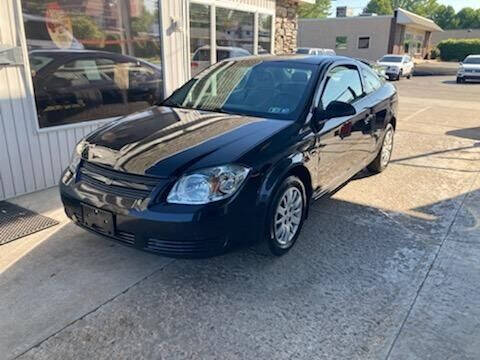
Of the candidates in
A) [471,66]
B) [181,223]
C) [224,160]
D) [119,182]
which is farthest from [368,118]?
[471,66]

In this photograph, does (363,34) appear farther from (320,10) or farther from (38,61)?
(38,61)

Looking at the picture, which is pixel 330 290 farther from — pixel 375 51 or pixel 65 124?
pixel 375 51

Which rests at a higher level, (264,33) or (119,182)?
(264,33)

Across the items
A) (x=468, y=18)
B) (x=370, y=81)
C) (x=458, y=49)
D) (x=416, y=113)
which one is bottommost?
(x=416, y=113)

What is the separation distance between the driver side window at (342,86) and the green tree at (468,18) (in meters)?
86.6

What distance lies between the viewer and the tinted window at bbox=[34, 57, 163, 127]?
4.90 m

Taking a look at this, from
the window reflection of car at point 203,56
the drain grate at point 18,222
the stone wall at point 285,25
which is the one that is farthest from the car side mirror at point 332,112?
the stone wall at point 285,25

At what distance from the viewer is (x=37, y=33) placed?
15.2 ft

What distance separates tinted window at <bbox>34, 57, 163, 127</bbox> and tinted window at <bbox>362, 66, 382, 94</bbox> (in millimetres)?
3040

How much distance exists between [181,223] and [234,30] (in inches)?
270

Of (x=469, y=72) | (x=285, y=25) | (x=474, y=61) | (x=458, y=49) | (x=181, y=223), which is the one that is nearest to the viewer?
(x=181, y=223)

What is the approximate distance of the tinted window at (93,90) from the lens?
4.90 meters

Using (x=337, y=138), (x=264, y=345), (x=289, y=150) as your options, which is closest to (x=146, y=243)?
(x=264, y=345)

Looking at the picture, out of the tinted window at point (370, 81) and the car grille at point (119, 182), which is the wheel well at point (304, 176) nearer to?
the car grille at point (119, 182)
